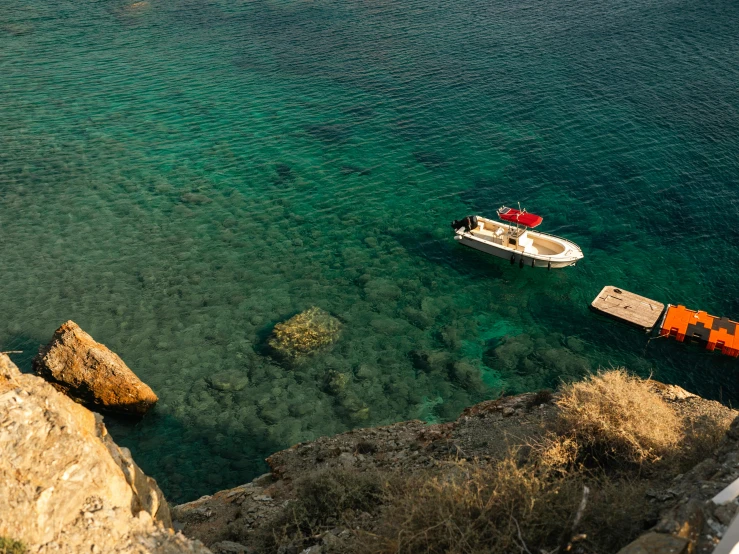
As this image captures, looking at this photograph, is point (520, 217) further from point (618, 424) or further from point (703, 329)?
point (618, 424)

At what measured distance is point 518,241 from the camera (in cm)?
2977

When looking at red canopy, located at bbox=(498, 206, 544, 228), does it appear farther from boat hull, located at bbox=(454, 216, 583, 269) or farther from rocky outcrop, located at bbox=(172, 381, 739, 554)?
rocky outcrop, located at bbox=(172, 381, 739, 554)

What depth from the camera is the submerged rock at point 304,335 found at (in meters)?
23.8

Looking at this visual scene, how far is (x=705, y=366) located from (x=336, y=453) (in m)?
16.1

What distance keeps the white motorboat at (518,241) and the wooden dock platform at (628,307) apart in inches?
104

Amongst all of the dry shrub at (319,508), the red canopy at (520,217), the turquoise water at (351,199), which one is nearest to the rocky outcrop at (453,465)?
the dry shrub at (319,508)

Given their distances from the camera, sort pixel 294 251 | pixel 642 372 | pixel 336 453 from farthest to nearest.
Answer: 1. pixel 294 251
2. pixel 642 372
3. pixel 336 453

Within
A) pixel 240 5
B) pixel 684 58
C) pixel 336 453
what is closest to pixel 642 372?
pixel 336 453

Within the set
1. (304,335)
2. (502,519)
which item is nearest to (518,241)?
(304,335)

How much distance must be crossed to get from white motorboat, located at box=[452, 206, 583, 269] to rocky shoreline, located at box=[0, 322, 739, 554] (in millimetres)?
12370

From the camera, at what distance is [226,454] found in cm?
1991

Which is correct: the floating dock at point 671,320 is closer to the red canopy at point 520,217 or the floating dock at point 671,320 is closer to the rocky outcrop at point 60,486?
the red canopy at point 520,217

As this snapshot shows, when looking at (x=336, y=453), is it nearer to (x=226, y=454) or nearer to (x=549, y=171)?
(x=226, y=454)

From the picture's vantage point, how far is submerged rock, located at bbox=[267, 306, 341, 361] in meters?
23.8
